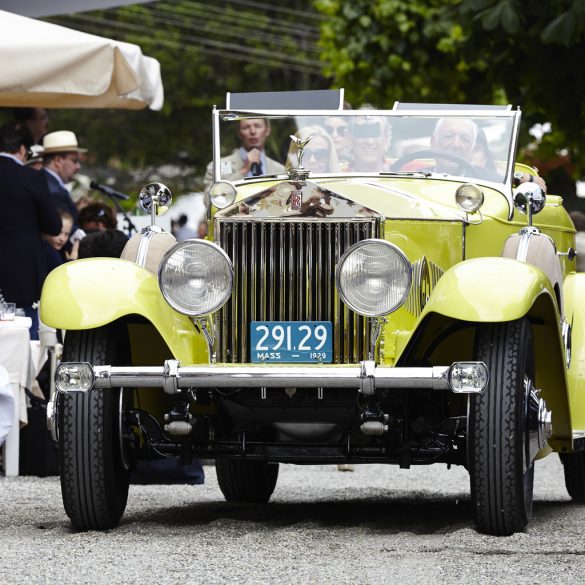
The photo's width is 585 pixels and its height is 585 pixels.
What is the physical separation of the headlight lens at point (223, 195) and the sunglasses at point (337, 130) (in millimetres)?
970

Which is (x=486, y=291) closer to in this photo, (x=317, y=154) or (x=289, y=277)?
(x=289, y=277)

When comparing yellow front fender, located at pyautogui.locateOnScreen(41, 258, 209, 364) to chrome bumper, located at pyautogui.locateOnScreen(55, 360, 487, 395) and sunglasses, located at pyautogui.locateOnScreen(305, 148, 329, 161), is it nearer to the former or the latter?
chrome bumper, located at pyautogui.locateOnScreen(55, 360, 487, 395)

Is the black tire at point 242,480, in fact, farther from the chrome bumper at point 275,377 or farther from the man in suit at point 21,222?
the man in suit at point 21,222

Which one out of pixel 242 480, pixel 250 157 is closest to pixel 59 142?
pixel 250 157

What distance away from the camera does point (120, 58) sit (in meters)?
10.3

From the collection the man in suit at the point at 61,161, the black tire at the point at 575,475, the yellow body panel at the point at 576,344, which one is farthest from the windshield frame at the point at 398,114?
the man in suit at the point at 61,161

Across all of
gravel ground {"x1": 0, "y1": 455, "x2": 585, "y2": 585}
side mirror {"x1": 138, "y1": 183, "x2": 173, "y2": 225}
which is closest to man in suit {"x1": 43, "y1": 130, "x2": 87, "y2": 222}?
gravel ground {"x1": 0, "y1": 455, "x2": 585, "y2": 585}

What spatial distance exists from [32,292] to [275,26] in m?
31.4

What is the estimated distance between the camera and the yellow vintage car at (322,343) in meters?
6.16

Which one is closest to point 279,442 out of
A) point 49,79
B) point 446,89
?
point 49,79

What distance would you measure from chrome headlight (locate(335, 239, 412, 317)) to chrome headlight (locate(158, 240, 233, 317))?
1.50 ft

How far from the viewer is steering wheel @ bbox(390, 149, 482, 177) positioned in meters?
7.65

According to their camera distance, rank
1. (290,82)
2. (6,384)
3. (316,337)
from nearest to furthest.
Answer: (316,337), (6,384), (290,82)

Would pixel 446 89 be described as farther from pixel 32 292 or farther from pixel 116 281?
pixel 116 281
